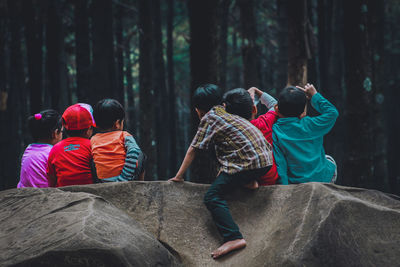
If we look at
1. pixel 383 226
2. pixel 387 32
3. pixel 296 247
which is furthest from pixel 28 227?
pixel 387 32

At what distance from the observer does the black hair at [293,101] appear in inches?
168

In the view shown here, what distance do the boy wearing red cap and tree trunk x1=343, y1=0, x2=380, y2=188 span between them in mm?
4162

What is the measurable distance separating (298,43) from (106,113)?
3727mm

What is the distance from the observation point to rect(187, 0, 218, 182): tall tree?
20.1 feet

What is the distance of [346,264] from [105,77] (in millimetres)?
6623

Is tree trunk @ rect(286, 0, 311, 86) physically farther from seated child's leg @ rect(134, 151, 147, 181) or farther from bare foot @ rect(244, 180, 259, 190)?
seated child's leg @ rect(134, 151, 147, 181)

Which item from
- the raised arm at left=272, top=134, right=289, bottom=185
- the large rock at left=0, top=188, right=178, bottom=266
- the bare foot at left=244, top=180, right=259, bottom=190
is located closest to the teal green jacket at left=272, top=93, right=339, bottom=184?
the raised arm at left=272, top=134, right=289, bottom=185

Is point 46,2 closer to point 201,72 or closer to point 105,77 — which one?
point 105,77

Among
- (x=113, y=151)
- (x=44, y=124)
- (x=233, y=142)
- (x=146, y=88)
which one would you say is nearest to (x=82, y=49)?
(x=146, y=88)

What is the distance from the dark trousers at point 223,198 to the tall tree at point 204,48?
2.22 meters

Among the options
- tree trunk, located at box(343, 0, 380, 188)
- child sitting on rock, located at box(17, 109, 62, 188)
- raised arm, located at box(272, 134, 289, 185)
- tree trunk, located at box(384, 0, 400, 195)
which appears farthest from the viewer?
tree trunk, located at box(384, 0, 400, 195)

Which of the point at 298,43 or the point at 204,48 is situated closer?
the point at 204,48

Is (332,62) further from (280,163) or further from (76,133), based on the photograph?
(76,133)

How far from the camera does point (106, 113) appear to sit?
4277 mm
